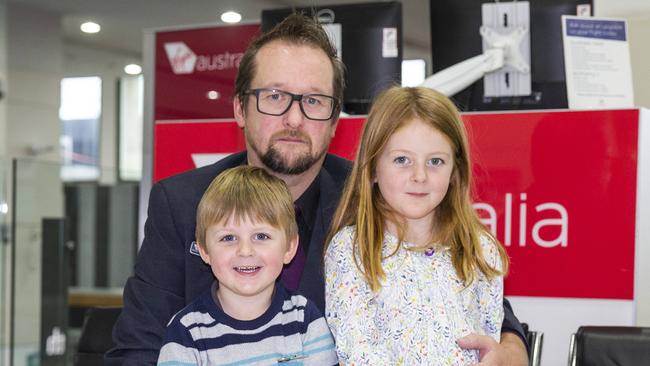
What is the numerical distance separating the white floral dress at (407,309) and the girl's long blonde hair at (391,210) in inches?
1.2

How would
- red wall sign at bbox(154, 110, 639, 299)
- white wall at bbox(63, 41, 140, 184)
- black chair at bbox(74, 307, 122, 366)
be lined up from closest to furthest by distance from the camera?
1. black chair at bbox(74, 307, 122, 366)
2. red wall sign at bbox(154, 110, 639, 299)
3. white wall at bbox(63, 41, 140, 184)

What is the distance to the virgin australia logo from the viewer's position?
5652 millimetres

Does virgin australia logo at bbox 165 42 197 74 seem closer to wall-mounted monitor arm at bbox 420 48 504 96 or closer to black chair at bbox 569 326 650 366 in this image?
wall-mounted monitor arm at bbox 420 48 504 96

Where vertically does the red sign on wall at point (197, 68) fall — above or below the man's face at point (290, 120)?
above

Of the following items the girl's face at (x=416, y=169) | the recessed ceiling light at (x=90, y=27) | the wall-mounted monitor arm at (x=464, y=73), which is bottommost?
the girl's face at (x=416, y=169)

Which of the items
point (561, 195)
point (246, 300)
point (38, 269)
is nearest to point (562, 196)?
point (561, 195)

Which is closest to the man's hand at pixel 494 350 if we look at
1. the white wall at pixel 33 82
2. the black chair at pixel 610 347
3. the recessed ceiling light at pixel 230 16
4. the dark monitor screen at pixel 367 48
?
the black chair at pixel 610 347

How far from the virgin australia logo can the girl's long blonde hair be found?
11.9ft

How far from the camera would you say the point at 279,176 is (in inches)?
93.5

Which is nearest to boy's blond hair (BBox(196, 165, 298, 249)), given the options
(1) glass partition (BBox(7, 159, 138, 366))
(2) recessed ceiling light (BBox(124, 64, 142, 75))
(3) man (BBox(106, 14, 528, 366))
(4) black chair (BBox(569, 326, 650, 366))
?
(3) man (BBox(106, 14, 528, 366))

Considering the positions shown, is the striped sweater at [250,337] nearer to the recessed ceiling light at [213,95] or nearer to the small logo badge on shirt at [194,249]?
the small logo badge on shirt at [194,249]

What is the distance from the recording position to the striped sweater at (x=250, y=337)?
188cm

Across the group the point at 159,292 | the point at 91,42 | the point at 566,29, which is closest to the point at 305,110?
the point at 159,292

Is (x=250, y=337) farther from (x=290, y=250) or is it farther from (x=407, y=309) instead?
(x=407, y=309)
